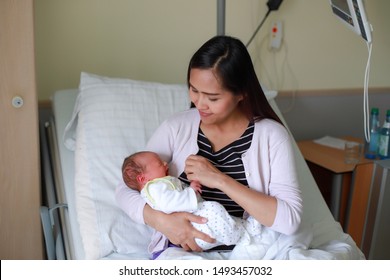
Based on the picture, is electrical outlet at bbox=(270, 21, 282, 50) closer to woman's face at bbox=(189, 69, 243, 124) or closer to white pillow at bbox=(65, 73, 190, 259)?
white pillow at bbox=(65, 73, 190, 259)

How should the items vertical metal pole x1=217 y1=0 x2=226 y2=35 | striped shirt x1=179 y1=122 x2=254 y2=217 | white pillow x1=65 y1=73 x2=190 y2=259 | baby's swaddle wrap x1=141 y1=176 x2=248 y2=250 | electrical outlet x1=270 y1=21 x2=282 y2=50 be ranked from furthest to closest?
electrical outlet x1=270 y1=21 x2=282 y2=50 < vertical metal pole x1=217 y1=0 x2=226 y2=35 < white pillow x1=65 y1=73 x2=190 y2=259 < striped shirt x1=179 y1=122 x2=254 y2=217 < baby's swaddle wrap x1=141 y1=176 x2=248 y2=250

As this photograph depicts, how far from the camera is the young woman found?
122 centimetres

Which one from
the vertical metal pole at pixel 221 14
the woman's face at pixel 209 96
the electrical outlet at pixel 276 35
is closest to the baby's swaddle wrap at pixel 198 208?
the woman's face at pixel 209 96

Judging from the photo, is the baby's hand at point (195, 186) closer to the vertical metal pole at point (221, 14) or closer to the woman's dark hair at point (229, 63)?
the woman's dark hair at point (229, 63)

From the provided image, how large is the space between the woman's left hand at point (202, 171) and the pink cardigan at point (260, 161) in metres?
0.09

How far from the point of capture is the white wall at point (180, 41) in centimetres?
192

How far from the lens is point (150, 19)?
2025 mm

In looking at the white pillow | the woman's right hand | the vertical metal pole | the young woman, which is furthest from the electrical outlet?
the woman's right hand

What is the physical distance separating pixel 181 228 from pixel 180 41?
1.10m

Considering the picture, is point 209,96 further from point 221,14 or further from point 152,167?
point 221,14

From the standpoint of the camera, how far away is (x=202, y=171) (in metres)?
1.25

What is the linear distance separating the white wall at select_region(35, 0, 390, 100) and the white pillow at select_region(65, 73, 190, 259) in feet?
0.98
